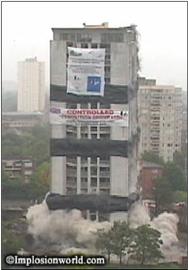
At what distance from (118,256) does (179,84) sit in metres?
0.84

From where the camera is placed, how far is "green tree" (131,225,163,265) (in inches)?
146

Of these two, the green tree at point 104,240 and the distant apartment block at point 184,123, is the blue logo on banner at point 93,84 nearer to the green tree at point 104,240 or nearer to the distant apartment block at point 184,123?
the distant apartment block at point 184,123

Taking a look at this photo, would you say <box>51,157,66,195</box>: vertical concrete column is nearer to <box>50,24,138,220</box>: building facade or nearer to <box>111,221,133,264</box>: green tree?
<box>50,24,138,220</box>: building facade

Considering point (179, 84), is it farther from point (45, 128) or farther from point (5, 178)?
point (5, 178)

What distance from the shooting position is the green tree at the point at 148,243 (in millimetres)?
3705

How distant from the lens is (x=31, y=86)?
3.75 metres

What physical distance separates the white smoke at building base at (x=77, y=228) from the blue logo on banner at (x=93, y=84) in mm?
558

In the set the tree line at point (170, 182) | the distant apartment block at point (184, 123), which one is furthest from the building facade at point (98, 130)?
the distant apartment block at point (184, 123)

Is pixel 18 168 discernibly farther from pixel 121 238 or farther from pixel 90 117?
pixel 121 238

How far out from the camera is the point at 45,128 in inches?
147

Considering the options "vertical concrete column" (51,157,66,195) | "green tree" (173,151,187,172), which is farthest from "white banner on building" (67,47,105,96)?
"green tree" (173,151,187,172)

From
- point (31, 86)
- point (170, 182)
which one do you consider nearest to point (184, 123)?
point (170, 182)

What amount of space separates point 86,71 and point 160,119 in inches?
16.2

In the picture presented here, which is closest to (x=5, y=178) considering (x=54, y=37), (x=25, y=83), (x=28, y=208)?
(x=28, y=208)
